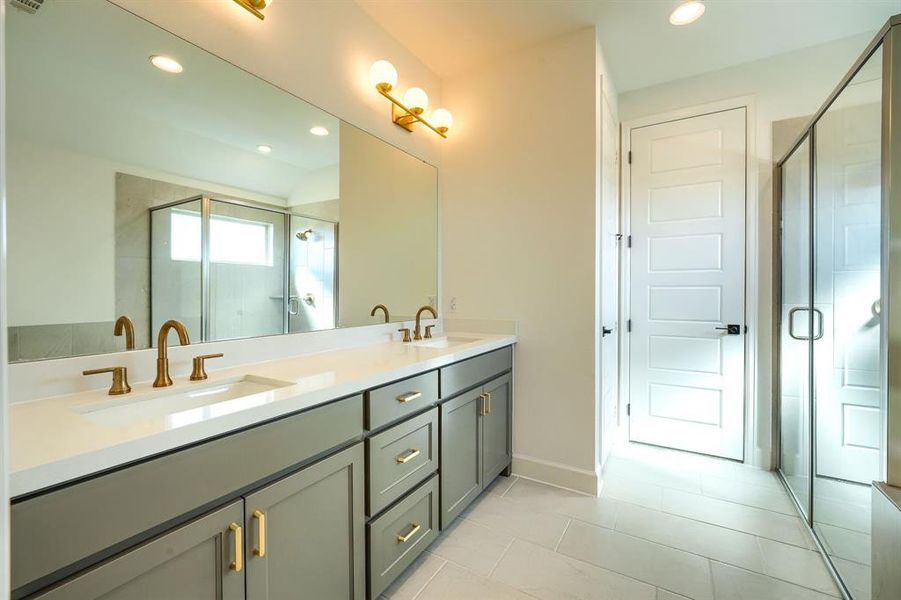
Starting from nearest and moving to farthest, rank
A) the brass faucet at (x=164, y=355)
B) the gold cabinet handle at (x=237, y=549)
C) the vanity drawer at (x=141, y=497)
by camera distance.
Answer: the vanity drawer at (x=141, y=497)
the gold cabinet handle at (x=237, y=549)
the brass faucet at (x=164, y=355)

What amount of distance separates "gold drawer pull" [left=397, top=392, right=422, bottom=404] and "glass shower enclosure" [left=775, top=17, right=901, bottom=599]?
1562mm

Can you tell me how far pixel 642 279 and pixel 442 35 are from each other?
2128mm

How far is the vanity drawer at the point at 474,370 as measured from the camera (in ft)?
5.84

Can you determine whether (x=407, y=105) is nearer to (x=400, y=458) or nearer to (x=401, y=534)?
(x=400, y=458)

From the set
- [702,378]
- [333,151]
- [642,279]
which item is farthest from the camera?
[642,279]

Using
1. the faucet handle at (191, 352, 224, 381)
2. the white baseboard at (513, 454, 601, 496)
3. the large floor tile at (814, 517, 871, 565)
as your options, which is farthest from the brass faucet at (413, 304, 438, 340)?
the large floor tile at (814, 517, 871, 565)

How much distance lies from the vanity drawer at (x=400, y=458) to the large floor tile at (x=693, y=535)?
108 centimetres

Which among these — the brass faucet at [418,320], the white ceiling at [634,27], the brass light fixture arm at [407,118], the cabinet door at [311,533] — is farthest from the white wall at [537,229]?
the cabinet door at [311,533]

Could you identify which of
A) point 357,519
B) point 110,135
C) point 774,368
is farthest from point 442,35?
point 774,368

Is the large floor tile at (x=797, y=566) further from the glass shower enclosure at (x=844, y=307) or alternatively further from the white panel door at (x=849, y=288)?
the white panel door at (x=849, y=288)

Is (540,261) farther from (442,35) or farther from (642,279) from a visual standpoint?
(442,35)

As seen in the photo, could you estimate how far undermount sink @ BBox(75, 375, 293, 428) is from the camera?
942 millimetres

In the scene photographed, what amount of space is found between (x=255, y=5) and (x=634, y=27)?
1983mm

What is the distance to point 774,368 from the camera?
251 cm
